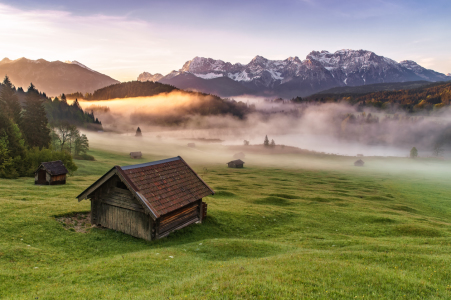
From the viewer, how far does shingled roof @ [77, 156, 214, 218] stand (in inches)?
814

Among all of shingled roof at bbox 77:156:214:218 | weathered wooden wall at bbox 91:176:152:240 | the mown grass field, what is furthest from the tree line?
shingled roof at bbox 77:156:214:218

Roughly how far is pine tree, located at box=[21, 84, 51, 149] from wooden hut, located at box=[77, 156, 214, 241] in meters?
68.2

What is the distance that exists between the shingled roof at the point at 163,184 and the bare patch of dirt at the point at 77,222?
233 centimetres

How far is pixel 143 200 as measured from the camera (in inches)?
789

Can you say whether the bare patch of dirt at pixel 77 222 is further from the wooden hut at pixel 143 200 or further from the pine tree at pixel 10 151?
the pine tree at pixel 10 151

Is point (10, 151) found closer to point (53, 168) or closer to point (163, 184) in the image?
point (53, 168)

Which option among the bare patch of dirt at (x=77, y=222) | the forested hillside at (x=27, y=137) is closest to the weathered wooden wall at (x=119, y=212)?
the bare patch of dirt at (x=77, y=222)

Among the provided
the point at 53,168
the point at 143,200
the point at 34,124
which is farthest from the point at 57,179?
the point at 34,124

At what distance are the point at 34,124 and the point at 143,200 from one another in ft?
256

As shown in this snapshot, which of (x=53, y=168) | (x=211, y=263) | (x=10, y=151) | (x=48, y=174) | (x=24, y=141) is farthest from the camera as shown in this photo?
(x=24, y=141)

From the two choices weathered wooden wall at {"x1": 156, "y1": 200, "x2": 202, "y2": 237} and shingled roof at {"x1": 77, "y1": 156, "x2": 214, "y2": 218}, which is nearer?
shingled roof at {"x1": 77, "y1": 156, "x2": 214, "y2": 218}

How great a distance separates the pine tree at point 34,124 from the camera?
2899 inches

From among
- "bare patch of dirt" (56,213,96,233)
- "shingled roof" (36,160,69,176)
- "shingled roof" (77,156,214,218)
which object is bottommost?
"bare patch of dirt" (56,213,96,233)

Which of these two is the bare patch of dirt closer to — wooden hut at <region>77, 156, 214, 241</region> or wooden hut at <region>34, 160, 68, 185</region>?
wooden hut at <region>77, 156, 214, 241</region>
